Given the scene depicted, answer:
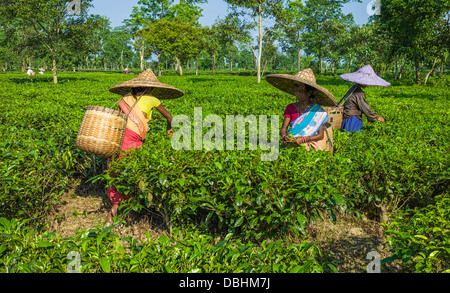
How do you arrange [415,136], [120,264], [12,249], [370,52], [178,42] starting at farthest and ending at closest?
[178,42], [370,52], [415,136], [12,249], [120,264]

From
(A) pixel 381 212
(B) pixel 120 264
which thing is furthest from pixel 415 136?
→ (B) pixel 120 264

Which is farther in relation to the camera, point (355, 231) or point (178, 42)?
point (178, 42)

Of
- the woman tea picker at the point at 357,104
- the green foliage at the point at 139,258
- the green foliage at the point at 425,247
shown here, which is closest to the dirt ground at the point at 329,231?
the green foliage at the point at 425,247

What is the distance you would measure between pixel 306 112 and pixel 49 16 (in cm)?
1896

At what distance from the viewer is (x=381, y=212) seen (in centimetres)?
361

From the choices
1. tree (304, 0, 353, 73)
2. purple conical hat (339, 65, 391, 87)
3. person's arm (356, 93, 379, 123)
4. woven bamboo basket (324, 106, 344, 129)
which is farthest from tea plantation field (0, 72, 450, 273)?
tree (304, 0, 353, 73)

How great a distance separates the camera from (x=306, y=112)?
11.8 feet

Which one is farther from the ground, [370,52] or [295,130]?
[370,52]

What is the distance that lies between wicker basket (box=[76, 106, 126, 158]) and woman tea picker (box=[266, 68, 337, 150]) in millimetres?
1914

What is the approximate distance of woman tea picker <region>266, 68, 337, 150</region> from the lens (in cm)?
354

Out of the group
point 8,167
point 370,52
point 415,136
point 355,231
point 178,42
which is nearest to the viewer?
point 8,167

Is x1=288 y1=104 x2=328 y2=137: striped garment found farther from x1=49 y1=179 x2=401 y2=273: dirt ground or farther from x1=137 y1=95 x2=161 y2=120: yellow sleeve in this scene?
x1=137 y1=95 x2=161 y2=120: yellow sleeve

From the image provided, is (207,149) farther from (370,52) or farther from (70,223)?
(370,52)

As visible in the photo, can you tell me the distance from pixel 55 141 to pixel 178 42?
34693 millimetres
